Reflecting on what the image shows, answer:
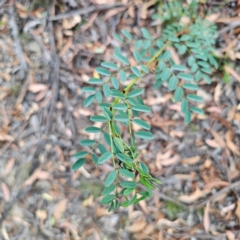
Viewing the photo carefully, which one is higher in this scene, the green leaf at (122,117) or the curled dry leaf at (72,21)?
the green leaf at (122,117)

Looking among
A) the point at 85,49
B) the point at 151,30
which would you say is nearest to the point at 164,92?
the point at 151,30

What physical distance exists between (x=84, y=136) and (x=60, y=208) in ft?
1.19

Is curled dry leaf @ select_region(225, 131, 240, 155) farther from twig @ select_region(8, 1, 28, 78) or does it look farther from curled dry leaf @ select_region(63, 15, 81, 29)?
twig @ select_region(8, 1, 28, 78)

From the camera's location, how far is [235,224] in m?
1.41

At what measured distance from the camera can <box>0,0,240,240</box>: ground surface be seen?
1.44 metres

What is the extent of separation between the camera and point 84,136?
4.98 feet

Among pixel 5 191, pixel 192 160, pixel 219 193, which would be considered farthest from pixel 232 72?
pixel 5 191

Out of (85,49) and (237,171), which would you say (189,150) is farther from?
(85,49)

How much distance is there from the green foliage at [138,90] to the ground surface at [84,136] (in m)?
0.13

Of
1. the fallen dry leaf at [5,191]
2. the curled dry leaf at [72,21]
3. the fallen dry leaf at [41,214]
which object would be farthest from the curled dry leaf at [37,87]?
the fallen dry leaf at [41,214]

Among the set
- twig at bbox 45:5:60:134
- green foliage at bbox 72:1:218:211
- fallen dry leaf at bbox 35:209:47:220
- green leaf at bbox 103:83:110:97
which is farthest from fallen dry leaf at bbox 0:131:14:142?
green leaf at bbox 103:83:110:97

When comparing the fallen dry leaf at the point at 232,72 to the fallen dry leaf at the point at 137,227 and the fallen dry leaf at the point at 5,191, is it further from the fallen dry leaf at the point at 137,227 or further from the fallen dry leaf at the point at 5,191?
the fallen dry leaf at the point at 5,191

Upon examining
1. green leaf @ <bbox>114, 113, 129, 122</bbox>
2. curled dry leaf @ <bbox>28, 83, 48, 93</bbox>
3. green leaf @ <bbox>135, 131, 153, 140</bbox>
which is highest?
green leaf @ <bbox>114, 113, 129, 122</bbox>

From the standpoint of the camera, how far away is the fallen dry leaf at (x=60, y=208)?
148 cm
